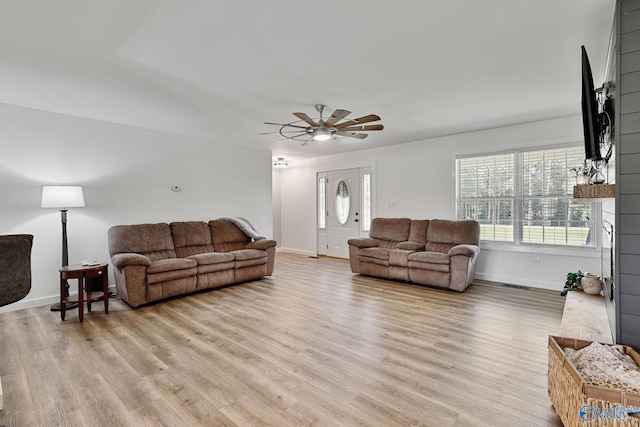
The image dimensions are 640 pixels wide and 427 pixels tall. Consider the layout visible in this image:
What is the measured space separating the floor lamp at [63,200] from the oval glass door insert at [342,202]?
479cm

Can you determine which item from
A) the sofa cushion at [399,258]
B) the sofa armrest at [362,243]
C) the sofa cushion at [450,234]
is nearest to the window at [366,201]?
the sofa armrest at [362,243]

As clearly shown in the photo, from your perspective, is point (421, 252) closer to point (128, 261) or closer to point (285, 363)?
point (285, 363)

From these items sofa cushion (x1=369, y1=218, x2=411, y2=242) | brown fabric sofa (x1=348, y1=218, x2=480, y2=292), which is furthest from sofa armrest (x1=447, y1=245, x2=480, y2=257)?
sofa cushion (x1=369, y1=218, x2=411, y2=242)

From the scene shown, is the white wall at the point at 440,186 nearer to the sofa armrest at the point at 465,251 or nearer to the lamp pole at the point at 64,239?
the sofa armrest at the point at 465,251

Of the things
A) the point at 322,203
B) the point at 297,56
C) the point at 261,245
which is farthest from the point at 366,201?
the point at 297,56

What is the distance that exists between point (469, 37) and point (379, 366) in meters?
2.59

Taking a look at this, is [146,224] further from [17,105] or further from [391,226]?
[391,226]

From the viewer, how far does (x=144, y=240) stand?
442cm

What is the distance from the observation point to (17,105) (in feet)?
12.3

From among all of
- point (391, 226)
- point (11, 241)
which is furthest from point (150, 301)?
point (391, 226)

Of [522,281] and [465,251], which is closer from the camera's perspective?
[465,251]

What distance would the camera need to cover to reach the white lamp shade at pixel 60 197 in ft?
12.0

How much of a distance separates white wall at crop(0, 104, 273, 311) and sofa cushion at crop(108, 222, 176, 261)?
0.41m

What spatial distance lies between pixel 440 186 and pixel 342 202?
7.58 feet
